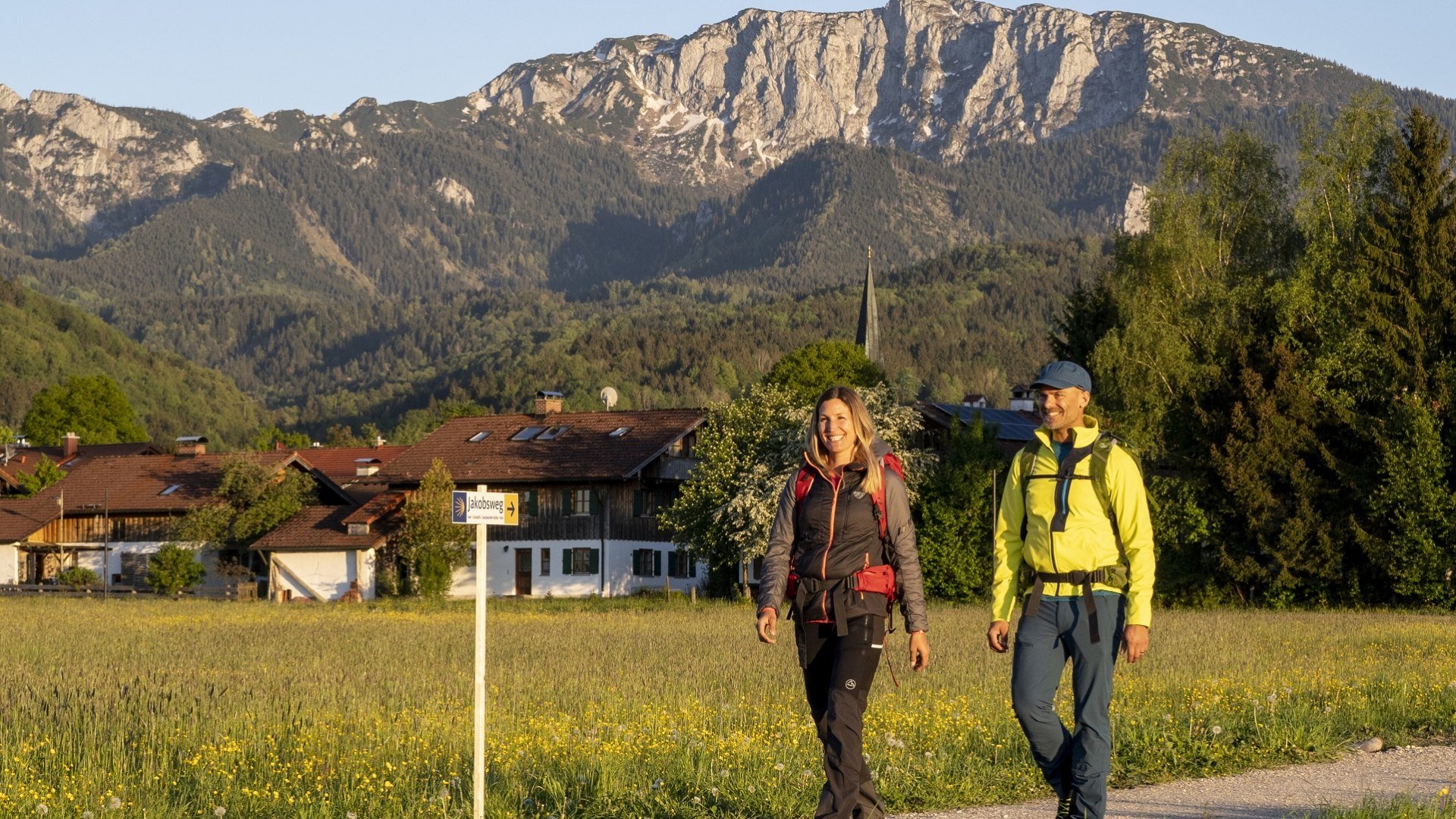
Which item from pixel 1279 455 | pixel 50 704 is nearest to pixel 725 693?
pixel 50 704

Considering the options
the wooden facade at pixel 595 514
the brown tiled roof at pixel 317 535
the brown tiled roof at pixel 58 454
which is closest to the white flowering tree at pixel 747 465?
the wooden facade at pixel 595 514

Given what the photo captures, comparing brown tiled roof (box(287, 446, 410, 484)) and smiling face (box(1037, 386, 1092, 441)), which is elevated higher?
brown tiled roof (box(287, 446, 410, 484))

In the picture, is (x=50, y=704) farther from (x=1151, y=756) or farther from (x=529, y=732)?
(x=1151, y=756)

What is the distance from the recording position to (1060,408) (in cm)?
942

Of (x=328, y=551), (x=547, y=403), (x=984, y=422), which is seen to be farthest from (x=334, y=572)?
(x=984, y=422)

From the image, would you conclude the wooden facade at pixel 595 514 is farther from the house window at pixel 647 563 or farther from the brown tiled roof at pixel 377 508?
the brown tiled roof at pixel 377 508

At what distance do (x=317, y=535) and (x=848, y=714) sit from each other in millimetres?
58617

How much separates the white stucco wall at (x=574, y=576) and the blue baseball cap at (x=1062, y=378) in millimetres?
55928

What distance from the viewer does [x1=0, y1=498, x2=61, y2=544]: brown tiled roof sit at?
75.1 meters

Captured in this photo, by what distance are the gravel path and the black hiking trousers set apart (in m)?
1.25

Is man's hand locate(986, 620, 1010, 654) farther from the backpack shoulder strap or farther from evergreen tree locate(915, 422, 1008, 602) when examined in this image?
evergreen tree locate(915, 422, 1008, 602)

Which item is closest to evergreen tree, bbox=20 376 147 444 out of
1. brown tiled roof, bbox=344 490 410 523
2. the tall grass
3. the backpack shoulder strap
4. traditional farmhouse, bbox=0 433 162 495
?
traditional farmhouse, bbox=0 433 162 495

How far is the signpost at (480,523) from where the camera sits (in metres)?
9.05

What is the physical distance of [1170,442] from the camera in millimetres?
49531
